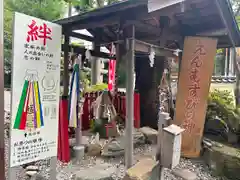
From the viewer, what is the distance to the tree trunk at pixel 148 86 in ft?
24.3

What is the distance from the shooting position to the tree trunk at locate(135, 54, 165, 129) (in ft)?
24.3

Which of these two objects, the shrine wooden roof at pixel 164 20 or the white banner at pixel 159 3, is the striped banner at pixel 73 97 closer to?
the shrine wooden roof at pixel 164 20

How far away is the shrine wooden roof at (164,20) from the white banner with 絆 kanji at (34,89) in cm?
116

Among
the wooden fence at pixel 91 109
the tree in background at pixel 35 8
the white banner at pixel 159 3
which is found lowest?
the wooden fence at pixel 91 109

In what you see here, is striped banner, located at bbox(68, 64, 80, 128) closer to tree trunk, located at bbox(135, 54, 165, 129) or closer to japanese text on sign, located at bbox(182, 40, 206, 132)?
japanese text on sign, located at bbox(182, 40, 206, 132)

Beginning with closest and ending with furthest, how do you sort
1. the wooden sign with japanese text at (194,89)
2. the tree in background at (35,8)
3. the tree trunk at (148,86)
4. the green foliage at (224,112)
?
the wooden sign with japanese text at (194,89) < the green foliage at (224,112) < the tree trunk at (148,86) < the tree in background at (35,8)

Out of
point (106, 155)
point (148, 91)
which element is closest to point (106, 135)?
point (106, 155)

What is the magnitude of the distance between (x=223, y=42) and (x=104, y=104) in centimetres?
386

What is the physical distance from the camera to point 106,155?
5078 millimetres

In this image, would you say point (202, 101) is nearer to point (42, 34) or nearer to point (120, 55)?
point (120, 55)

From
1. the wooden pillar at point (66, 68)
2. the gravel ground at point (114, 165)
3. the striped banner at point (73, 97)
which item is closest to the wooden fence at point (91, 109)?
the gravel ground at point (114, 165)

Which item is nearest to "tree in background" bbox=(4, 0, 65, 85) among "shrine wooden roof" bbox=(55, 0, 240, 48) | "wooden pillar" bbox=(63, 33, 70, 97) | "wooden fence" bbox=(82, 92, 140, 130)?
"shrine wooden roof" bbox=(55, 0, 240, 48)

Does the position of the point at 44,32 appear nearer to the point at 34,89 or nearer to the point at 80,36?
the point at 34,89

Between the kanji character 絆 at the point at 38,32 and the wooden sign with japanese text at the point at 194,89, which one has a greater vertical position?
the kanji character 絆 at the point at 38,32
